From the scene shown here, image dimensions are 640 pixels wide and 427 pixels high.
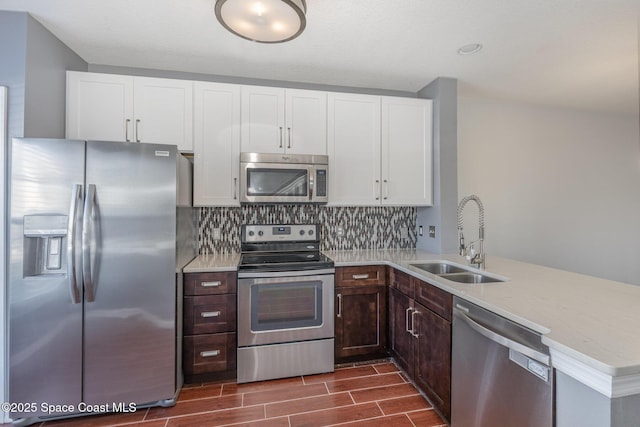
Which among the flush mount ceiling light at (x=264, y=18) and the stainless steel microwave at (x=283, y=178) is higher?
the flush mount ceiling light at (x=264, y=18)

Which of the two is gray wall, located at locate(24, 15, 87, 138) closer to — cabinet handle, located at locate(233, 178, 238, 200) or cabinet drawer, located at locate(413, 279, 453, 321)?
cabinet handle, located at locate(233, 178, 238, 200)

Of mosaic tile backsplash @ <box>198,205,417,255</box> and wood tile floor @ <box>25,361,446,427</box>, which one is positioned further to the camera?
mosaic tile backsplash @ <box>198,205,417,255</box>

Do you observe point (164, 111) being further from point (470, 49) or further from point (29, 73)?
point (470, 49)

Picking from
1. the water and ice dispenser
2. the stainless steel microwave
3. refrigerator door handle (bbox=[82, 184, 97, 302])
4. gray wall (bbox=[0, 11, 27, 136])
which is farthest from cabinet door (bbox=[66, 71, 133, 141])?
the stainless steel microwave

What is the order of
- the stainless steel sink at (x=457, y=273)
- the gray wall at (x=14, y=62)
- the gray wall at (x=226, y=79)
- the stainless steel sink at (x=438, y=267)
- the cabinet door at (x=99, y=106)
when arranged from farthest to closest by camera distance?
the gray wall at (x=226, y=79)
the stainless steel sink at (x=438, y=267)
the cabinet door at (x=99, y=106)
the stainless steel sink at (x=457, y=273)
the gray wall at (x=14, y=62)

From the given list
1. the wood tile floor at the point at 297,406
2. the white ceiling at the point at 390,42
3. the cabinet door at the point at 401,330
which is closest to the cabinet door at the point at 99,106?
the white ceiling at the point at 390,42

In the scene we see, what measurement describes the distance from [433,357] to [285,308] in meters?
1.10

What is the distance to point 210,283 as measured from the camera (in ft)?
7.23

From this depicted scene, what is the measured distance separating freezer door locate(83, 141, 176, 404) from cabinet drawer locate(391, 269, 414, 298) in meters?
1.66

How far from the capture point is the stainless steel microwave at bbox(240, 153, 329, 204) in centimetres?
245

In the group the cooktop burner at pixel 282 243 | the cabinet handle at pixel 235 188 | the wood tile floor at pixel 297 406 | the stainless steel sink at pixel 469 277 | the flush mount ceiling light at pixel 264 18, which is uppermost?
the flush mount ceiling light at pixel 264 18

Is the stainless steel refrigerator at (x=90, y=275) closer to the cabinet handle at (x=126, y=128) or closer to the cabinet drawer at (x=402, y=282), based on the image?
the cabinet handle at (x=126, y=128)

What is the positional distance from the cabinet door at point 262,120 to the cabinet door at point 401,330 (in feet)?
5.32

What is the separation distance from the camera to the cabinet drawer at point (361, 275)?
95.8 inches
